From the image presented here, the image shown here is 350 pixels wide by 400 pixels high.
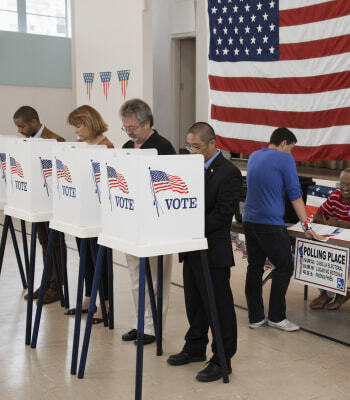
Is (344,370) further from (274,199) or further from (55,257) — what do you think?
(55,257)

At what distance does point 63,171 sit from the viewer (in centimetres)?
359

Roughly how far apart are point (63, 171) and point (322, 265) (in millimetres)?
1816

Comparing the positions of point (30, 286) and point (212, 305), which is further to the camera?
point (30, 286)

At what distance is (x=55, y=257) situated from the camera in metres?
4.64

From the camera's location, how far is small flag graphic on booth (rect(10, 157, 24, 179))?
4.04 meters

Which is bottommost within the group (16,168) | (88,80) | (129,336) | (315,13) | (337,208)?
(129,336)

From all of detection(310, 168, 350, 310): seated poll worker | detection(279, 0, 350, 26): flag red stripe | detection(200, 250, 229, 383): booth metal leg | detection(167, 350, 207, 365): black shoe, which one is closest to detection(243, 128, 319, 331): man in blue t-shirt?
detection(310, 168, 350, 310): seated poll worker

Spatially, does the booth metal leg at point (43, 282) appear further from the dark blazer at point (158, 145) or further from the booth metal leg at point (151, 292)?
the dark blazer at point (158, 145)

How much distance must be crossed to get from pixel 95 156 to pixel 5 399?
4.54ft

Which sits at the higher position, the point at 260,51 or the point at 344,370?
the point at 260,51

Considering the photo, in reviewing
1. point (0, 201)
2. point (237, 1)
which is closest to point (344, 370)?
point (0, 201)

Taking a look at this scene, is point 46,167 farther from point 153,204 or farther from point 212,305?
point 212,305

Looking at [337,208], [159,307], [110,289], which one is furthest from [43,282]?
[337,208]

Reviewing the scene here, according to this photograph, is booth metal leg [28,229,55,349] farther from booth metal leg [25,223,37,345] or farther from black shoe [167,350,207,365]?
black shoe [167,350,207,365]
